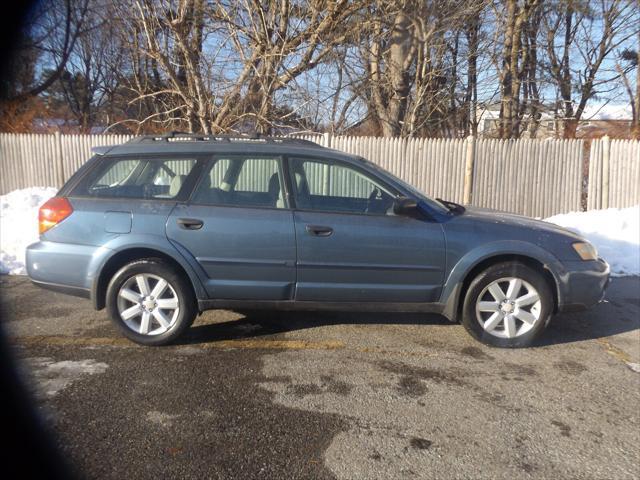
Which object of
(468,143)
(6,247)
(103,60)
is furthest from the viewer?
(103,60)

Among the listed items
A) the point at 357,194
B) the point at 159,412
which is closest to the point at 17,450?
the point at 159,412

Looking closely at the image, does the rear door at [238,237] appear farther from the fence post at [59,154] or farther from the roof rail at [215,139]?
the fence post at [59,154]

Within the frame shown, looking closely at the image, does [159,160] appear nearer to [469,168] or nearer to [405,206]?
[405,206]

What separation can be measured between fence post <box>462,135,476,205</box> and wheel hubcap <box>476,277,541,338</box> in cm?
675

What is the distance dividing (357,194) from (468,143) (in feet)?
23.3

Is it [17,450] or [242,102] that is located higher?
[242,102]

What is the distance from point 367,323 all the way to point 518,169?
7.45 meters

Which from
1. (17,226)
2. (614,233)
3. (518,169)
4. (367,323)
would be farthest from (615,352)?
(17,226)

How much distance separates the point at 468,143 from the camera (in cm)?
1036

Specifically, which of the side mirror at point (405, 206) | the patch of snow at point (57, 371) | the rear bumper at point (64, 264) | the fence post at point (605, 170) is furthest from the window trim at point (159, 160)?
the fence post at point (605, 170)

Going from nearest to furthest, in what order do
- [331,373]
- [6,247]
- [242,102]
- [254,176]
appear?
[331,373] < [254,176] < [6,247] < [242,102]

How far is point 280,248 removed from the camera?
12.7 feet

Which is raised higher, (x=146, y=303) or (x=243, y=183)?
(x=243, y=183)

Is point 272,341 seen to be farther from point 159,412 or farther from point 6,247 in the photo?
point 6,247
